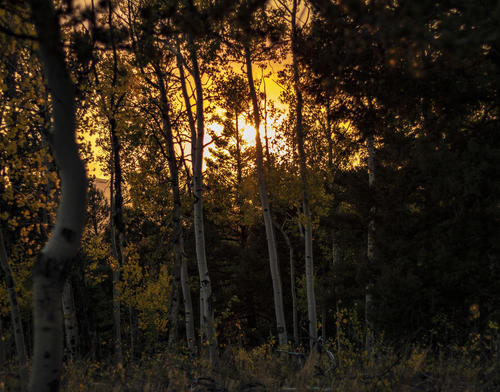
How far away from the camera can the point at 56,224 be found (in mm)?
3078

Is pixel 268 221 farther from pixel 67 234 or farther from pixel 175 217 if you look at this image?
pixel 67 234

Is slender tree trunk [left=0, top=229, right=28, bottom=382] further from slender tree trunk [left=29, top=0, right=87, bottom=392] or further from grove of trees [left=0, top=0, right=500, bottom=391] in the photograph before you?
slender tree trunk [left=29, top=0, right=87, bottom=392]

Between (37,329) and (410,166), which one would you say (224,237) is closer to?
(410,166)

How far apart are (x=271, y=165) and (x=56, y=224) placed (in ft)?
38.2

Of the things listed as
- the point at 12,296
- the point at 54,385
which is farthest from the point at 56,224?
the point at 12,296

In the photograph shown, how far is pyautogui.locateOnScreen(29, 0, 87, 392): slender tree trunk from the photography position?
2922 mm

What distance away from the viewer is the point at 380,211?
13.9 m

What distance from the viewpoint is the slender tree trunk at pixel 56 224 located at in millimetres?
2922

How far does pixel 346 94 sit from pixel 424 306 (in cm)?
878

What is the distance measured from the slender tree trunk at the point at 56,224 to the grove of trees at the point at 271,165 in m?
0.01

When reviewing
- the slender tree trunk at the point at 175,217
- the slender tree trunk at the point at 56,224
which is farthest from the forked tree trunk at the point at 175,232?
the slender tree trunk at the point at 56,224

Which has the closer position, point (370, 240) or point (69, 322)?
point (69, 322)

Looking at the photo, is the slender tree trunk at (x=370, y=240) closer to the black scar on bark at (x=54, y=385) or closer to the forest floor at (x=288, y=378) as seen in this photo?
the forest floor at (x=288, y=378)

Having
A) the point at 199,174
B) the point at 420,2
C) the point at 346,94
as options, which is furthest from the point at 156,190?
the point at 420,2
